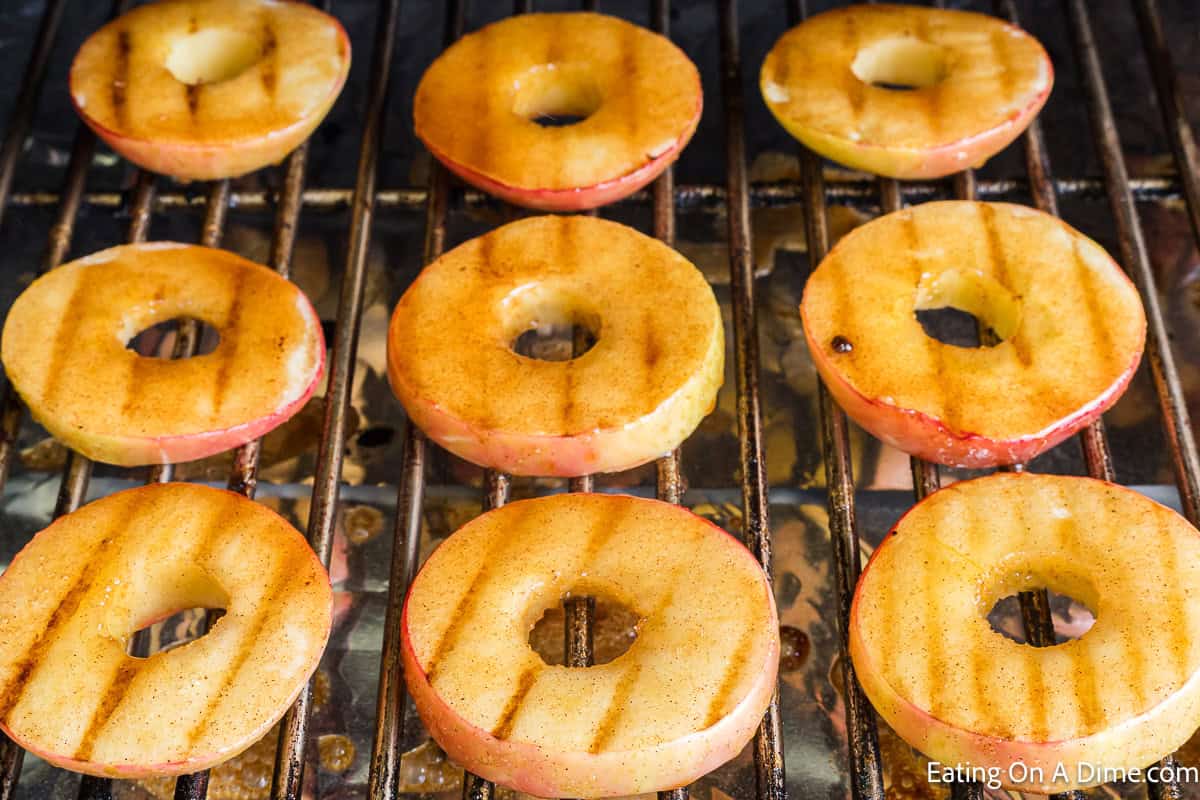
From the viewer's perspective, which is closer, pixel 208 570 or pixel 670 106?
pixel 208 570

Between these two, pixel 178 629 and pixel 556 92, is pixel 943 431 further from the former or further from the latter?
pixel 178 629

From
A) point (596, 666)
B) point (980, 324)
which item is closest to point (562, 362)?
point (596, 666)

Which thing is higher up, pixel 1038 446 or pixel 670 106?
pixel 670 106

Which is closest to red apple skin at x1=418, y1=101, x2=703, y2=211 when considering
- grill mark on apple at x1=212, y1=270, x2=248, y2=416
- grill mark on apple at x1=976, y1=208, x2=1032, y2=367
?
grill mark on apple at x1=212, y1=270, x2=248, y2=416

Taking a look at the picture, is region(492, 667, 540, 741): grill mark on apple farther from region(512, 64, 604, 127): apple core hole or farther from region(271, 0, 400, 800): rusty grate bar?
region(512, 64, 604, 127): apple core hole

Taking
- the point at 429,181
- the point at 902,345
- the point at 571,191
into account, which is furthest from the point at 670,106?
the point at 902,345

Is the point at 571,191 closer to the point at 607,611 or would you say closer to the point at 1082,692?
the point at 607,611

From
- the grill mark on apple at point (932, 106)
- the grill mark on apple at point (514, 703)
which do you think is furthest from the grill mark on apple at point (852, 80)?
the grill mark on apple at point (514, 703)

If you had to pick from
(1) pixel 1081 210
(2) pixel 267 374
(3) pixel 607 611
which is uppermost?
(2) pixel 267 374
